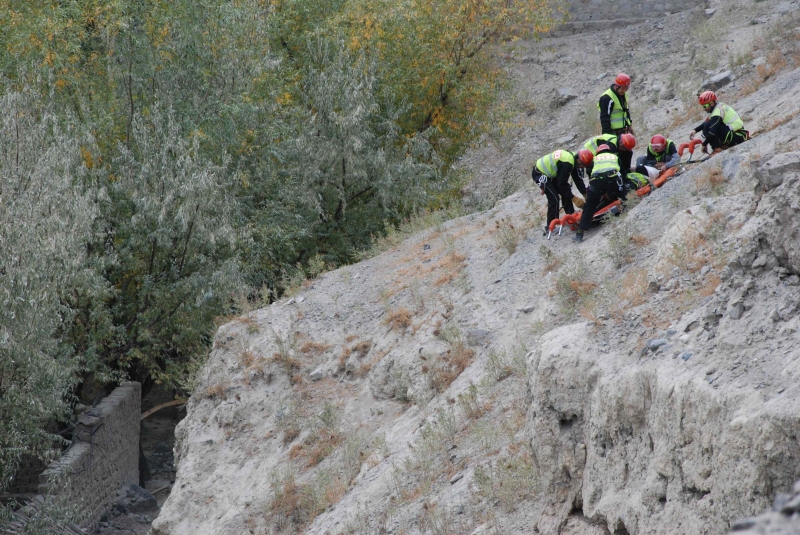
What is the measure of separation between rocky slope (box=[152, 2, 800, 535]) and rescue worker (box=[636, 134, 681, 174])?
2.69ft

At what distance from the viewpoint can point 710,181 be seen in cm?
1134

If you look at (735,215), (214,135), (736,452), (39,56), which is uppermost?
(39,56)

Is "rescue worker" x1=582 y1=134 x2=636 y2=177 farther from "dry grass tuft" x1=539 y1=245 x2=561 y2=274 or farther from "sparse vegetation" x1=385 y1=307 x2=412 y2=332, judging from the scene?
"sparse vegetation" x1=385 y1=307 x2=412 y2=332

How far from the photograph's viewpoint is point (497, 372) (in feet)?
34.3

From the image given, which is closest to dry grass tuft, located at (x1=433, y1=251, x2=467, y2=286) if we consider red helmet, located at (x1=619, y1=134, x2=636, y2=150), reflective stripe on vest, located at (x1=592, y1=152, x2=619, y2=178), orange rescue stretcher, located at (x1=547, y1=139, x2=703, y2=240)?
orange rescue stretcher, located at (x1=547, y1=139, x2=703, y2=240)

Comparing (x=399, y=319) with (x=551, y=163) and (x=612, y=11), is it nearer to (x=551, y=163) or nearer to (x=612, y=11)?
(x=551, y=163)

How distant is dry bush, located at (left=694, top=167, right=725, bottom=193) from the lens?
11219mm

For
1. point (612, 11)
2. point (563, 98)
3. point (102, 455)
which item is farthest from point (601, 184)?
point (612, 11)

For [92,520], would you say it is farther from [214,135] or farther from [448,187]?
[448,187]

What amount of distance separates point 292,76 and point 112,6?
16.3ft

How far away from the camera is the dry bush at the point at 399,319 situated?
13.1 meters

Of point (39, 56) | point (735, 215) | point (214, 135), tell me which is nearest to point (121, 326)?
point (214, 135)

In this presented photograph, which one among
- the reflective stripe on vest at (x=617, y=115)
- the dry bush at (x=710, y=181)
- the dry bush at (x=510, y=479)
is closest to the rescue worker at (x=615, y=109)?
the reflective stripe on vest at (x=617, y=115)

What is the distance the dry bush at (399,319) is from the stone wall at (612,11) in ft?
60.2
